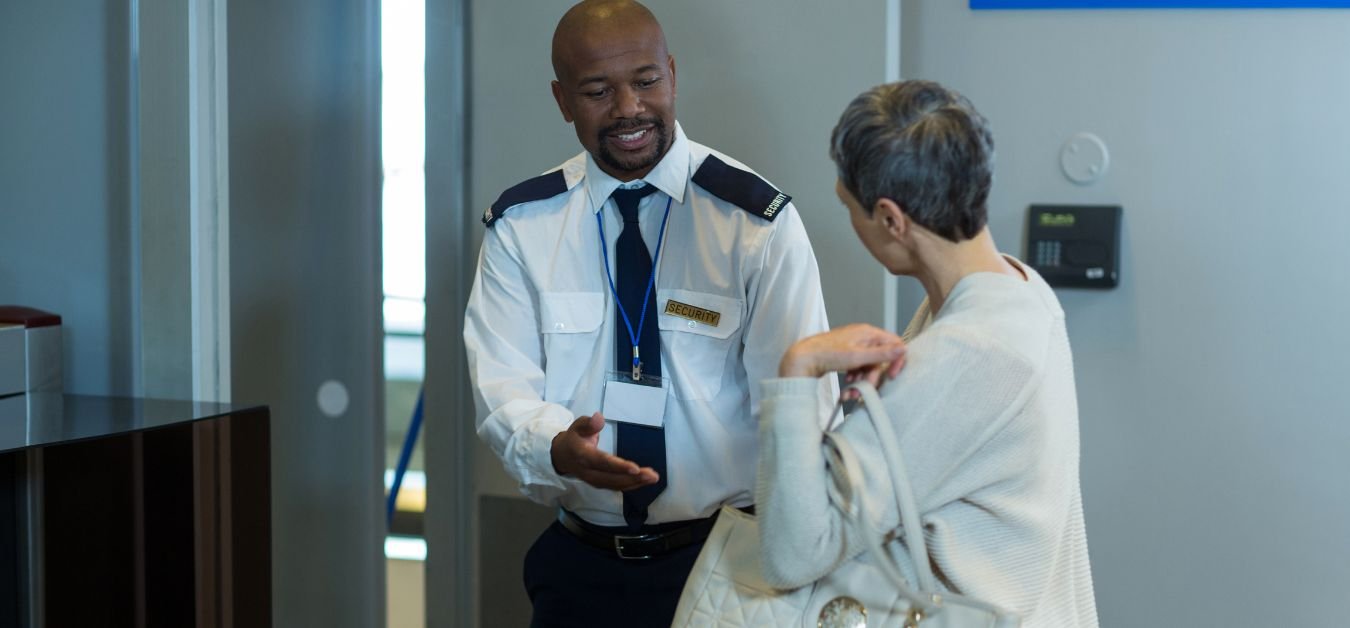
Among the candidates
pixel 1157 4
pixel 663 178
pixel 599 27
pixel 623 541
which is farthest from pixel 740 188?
pixel 1157 4

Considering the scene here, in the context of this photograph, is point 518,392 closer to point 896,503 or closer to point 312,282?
point 896,503

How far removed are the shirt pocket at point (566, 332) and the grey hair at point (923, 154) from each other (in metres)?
0.75

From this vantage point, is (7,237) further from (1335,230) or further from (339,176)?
(1335,230)

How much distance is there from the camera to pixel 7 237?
2727 mm

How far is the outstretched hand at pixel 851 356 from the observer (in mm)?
1196

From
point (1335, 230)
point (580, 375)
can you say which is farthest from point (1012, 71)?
point (580, 375)

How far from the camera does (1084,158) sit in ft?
7.48

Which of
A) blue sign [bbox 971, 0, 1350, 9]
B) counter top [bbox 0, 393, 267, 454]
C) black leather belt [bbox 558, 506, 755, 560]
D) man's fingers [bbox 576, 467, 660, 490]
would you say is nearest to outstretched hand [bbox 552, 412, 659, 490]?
man's fingers [bbox 576, 467, 660, 490]

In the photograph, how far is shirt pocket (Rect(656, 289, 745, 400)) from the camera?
188 centimetres

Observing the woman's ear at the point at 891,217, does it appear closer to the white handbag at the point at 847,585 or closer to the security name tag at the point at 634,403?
the white handbag at the point at 847,585

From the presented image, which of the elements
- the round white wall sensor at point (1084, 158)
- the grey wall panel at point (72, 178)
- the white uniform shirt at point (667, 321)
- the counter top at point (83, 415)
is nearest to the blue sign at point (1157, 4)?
the round white wall sensor at point (1084, 158)

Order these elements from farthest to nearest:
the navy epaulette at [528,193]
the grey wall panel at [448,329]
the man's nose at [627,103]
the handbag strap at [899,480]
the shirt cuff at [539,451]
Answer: the grey wall panel at [448,329], the navy epaulette at [528,193], the man's nose at [627,103], the shirt cuff at [539,451], the handbag strap at [899,480]

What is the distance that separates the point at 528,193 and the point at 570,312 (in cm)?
22

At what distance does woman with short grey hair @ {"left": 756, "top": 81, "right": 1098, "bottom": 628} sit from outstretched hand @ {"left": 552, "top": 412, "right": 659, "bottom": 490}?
0.35 meters
